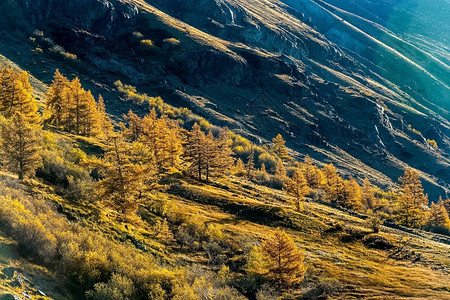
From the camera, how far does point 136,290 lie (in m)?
24.1

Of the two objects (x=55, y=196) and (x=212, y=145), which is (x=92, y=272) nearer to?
(x=55, y=196)

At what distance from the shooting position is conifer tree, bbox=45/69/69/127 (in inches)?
2789

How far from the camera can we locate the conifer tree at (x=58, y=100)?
7084 centimetres

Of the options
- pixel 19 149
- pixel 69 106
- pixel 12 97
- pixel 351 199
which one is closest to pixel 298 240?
pixel 19 149

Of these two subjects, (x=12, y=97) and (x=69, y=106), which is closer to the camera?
(x=12, y=97)

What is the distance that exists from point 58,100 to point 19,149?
42.2 meters

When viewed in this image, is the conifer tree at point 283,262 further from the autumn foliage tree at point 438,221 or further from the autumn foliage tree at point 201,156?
the autumn foliage tree at point 438,221

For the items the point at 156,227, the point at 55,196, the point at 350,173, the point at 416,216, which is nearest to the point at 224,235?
the point at 156,227

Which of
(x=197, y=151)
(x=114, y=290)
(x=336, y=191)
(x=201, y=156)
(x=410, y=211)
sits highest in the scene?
(x=114, y=290)

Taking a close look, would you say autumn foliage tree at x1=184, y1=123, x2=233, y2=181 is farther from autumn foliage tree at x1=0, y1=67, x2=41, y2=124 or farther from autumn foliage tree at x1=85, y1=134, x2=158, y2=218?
autumn foliage tree at x1=85, y1=134, x2=158, y2=218

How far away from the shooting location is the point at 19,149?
110ft

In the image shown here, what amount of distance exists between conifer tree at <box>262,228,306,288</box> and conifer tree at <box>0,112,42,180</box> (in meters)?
26.8

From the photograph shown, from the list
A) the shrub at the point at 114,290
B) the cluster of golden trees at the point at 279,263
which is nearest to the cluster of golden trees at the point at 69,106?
the cluster of golden trees at the point at 279,263

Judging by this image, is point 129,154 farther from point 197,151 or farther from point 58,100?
point 58,100
